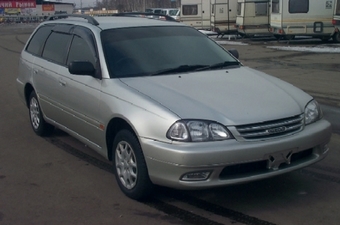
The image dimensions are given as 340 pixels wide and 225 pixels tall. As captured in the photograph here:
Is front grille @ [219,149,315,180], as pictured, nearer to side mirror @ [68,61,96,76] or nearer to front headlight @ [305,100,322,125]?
front headlight @ [305,100,322,125]

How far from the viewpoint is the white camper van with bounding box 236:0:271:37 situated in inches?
1055

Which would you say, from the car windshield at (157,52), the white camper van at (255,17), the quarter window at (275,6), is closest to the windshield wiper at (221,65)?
the car windshield at (157,52)

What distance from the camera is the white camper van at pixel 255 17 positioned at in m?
26.8

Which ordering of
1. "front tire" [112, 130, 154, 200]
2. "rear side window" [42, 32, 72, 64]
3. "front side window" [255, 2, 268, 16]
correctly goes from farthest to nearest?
1. "front side window" [255, 2, 268, 16]
2. "rear side window" [42, 32, 72, 64]
3. "front tire" [112, 130, 154, 200]

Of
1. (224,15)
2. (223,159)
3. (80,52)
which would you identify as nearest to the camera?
(223,159)

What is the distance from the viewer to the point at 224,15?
97.3ft

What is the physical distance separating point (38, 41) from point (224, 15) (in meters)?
23.0

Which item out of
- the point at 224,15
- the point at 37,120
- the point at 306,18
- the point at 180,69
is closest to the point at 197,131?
the point at 180,69

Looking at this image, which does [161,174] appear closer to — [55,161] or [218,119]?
[218,119]

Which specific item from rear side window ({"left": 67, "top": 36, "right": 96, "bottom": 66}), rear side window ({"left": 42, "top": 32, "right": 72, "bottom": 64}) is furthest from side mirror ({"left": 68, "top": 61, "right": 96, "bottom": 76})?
rear side window ({"left": 42, "top": 32, "right": 72, "bottom": 64})

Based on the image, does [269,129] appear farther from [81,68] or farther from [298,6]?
[298,6]

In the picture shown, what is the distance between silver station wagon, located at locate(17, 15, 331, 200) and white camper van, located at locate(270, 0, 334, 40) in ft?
60.9

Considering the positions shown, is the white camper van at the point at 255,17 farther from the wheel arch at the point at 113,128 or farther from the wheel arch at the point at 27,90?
the wheel arch at the point at 113,128

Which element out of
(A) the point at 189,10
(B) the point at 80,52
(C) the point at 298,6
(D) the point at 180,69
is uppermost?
(C) the point at 298,6
